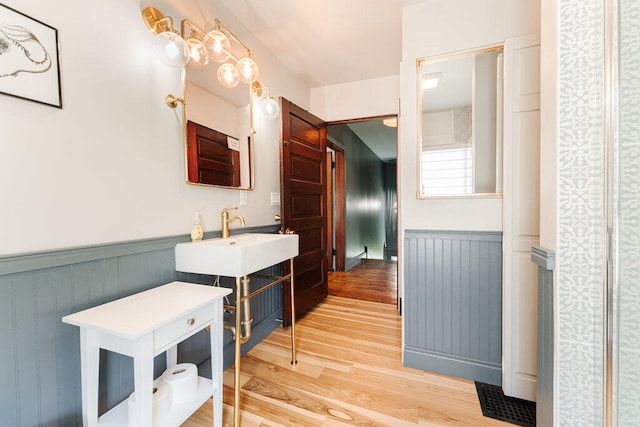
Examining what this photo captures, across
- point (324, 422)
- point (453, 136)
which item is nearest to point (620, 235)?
point (453, 136)

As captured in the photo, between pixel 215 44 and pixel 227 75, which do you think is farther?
pixel 227 75

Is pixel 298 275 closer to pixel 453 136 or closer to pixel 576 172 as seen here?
pixel 453 136

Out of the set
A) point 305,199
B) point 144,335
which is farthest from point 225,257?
point 305,199

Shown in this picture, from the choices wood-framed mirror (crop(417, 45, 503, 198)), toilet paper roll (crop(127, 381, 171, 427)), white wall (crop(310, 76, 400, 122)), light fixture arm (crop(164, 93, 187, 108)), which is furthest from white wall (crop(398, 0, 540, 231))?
toilet paper roll (crop(127, 381, 171, 427))

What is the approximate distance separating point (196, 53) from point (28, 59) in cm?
77

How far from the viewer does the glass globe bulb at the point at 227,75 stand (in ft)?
5.59

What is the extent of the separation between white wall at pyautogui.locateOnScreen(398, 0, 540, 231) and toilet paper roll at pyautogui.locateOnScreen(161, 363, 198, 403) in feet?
4.84

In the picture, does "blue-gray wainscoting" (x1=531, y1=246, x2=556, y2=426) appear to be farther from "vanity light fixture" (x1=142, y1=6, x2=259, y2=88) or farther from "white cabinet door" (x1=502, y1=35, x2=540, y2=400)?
"vanity light fixture" (x1=142, y1=6, x2=259, y2=88)

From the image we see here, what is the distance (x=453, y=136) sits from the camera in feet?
5.55

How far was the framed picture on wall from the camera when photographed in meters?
0.86

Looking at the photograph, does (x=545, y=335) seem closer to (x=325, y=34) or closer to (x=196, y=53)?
(x=196, y=53)

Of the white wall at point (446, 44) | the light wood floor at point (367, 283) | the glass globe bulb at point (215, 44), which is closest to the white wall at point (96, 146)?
the glass globe bulb at point (215, 44)

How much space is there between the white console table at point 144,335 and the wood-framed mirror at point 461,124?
57.7 inches

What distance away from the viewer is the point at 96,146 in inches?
43.5
